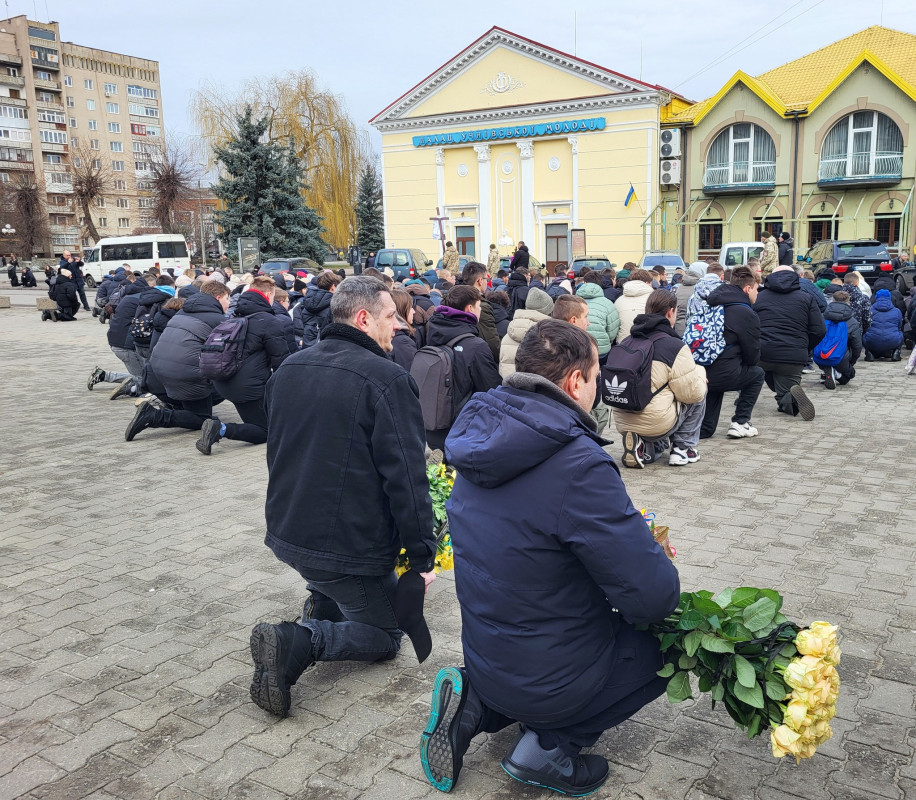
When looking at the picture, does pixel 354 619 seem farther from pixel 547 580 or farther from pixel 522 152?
pixel 522 152

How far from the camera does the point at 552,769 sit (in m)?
2.86

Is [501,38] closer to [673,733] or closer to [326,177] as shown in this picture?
[326,177]

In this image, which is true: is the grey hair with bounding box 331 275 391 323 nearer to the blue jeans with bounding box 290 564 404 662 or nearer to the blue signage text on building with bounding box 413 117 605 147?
the blue jeans with bounding box 290 564 404 662

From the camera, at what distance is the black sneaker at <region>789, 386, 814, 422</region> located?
9.09 metres

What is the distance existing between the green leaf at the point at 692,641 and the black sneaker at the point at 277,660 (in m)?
1.62

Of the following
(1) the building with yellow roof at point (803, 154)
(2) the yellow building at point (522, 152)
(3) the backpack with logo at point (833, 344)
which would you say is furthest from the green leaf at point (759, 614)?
(2) the yellow building at point (522, 152)

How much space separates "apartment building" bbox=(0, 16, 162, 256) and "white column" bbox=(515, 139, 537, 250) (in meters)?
46.9

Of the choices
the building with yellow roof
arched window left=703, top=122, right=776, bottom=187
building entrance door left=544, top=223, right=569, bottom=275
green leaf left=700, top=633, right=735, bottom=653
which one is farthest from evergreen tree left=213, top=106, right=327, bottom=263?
green leaf left=700, top=633, right=735, bottom=653

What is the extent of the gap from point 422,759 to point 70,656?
7.13 feet

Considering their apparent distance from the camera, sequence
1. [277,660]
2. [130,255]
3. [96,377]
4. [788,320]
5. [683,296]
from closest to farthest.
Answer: [277,660], [788,320], [683,296], [96,377], [130,255]

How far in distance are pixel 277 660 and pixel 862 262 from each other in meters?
19.2

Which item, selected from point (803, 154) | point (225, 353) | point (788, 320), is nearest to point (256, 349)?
point (225, 353)

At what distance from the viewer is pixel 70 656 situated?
4.11 meters

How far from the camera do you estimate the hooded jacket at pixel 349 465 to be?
11.0 feet
